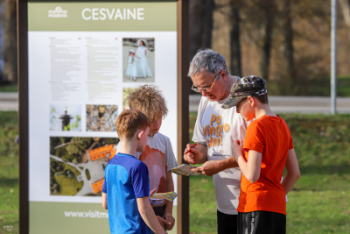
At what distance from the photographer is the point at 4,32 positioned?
25.1m

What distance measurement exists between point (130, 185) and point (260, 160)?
2.49 ft

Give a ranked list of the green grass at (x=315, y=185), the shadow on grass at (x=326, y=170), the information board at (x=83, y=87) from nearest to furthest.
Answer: the information board at (x=83, y=87)
the green grass at (x=315, y=185)
the shadow on grass at (x=326, y=170)

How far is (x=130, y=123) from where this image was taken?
2445mm

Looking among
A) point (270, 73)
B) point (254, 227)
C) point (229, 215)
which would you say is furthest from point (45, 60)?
point (270, 73)

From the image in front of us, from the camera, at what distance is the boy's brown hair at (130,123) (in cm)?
245

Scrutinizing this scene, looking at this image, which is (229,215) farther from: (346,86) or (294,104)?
(346,86)

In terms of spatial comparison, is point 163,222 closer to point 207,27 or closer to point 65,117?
point 65,117

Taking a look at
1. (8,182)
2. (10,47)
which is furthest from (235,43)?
(8,182)

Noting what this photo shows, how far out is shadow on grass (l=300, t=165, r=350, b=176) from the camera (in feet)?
25.0

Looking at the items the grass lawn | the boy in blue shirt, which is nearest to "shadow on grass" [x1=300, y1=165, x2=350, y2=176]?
the grass lawn

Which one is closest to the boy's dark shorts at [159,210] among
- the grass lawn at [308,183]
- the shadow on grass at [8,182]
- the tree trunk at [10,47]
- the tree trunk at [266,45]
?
the grass lawn at [308,183]

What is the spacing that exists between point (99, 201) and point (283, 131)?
205 centimetres

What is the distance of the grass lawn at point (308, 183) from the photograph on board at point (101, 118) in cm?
185

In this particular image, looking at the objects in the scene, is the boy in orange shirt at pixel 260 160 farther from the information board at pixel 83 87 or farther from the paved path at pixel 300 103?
the paved path at pixel 300 103
